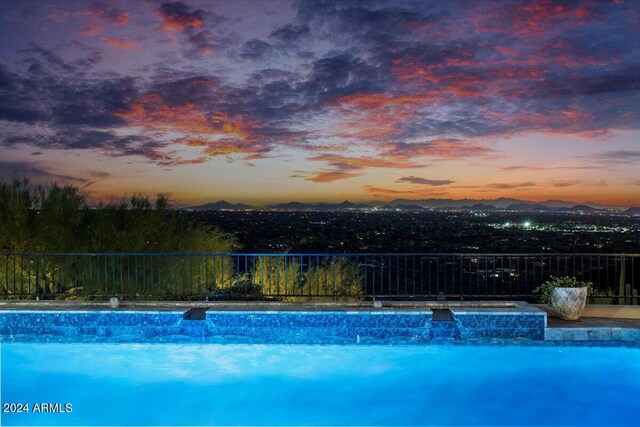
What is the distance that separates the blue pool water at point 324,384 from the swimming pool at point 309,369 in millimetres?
14

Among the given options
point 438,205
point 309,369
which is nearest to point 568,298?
point 309,369

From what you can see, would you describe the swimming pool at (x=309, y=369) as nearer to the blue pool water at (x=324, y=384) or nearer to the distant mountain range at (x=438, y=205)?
the blue pool water at (x=324, y=384)

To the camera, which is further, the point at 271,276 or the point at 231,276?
the point at 231,276

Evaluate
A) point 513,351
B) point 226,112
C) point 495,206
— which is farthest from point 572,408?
point 495,206

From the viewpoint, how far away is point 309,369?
7.79 metres

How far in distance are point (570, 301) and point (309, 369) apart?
11.3 ft

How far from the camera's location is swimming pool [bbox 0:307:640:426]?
22.5 ft

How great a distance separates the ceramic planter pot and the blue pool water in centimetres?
59

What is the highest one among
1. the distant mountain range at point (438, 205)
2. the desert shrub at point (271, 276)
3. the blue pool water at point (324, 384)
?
the distant mountain range at point (438, 205)

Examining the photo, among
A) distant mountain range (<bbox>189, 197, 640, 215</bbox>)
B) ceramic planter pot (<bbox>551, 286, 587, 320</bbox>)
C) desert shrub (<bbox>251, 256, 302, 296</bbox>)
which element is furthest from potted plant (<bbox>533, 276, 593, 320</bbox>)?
distant mountain range (<bbox>189, 197, 640, 215</bbox>)

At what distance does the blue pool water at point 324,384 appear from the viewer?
6758 mm

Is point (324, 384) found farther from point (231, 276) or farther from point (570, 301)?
point (231, 276)

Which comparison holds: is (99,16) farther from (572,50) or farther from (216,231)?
(572,50)

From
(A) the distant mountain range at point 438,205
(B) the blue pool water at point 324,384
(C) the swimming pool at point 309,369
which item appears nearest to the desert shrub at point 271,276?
(C) the swimming pool at point 309,369
